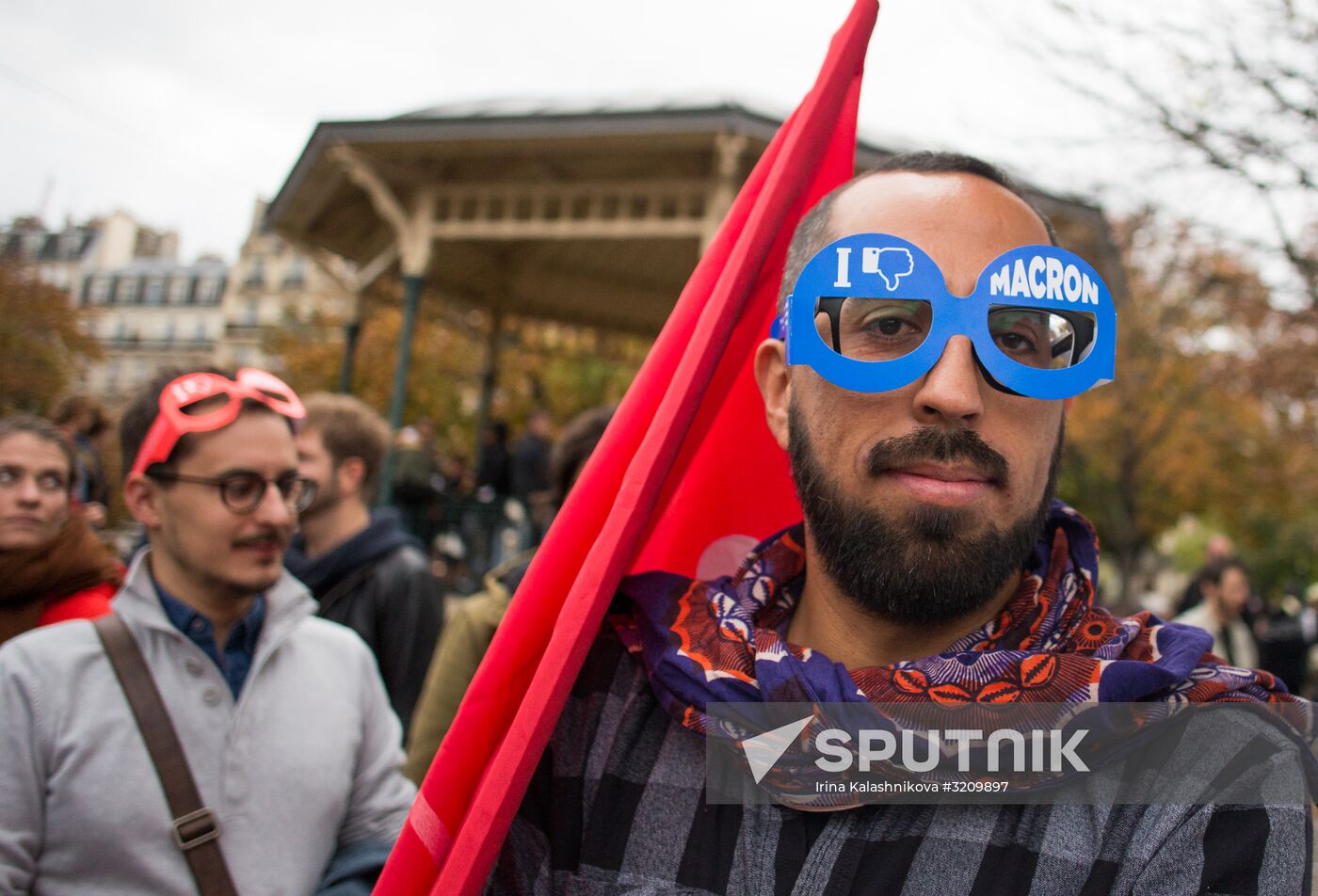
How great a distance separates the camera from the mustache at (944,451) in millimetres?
1321

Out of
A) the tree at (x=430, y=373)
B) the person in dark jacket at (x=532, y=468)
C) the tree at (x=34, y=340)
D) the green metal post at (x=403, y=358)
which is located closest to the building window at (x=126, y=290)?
the tree at (x=34, y=340)

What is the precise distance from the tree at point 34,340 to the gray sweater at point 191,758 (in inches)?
581

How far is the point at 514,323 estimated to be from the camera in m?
13.0

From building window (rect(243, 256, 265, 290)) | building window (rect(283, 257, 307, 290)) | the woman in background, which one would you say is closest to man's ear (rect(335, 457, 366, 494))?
the woman in background

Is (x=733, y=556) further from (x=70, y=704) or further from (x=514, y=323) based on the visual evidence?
(x=514, y=323)

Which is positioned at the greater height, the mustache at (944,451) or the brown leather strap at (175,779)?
the mustache at (944,451)

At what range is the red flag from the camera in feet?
4.20

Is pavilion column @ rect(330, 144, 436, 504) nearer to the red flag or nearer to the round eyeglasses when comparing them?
the round eyeglasses

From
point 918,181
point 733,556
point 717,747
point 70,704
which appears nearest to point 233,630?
point 70,704

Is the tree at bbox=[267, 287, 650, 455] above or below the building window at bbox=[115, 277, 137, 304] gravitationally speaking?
below

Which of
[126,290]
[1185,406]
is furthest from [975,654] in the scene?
[126,290]

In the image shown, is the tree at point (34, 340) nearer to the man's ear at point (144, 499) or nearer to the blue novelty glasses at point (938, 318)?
the man's ear at point (144, 499)

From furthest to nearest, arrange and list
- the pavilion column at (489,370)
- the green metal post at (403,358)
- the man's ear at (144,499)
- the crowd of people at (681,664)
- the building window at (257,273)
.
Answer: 1. the building window at (257,273)
2. the pavilion column at (489,370)
3. the green metal post at (403,358)
4. the man's ear at (144,499)
5. the crowd of people at (681,664)

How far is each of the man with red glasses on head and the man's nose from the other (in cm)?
151
